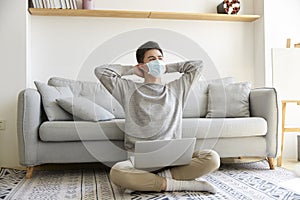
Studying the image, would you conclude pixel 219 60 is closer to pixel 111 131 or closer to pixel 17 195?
pixel 111 131

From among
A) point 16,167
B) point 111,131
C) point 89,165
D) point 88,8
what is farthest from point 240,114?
point 16,167

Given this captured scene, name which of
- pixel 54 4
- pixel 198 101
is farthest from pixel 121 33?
pixel 198 101

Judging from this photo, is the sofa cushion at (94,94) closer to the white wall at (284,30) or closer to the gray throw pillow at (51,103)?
the gray throw pillow at (51,103)

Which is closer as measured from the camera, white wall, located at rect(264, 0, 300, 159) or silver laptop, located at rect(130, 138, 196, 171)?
silver laptop, located at rect(130, 138, 196, 171)

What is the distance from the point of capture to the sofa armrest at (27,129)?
242cm

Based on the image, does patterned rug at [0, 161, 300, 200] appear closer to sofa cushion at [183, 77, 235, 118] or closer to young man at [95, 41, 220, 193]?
young man at [95, 41, 220, 193]

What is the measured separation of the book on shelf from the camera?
3.13 m

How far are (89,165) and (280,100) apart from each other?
170 centimetres

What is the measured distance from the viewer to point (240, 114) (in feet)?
9.53

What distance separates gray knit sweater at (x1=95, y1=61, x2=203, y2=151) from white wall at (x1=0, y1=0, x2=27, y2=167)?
114cm

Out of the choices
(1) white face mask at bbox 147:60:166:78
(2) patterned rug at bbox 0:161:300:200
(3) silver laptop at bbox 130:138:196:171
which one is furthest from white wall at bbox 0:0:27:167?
(3) silver laptop at bbox 130:138:196:171

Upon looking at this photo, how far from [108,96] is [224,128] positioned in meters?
1.00

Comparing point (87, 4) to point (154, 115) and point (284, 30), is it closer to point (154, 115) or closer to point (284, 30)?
point (154, 115)

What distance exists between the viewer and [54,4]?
3152 millimetres
